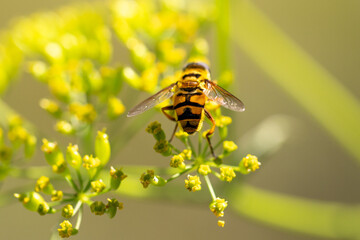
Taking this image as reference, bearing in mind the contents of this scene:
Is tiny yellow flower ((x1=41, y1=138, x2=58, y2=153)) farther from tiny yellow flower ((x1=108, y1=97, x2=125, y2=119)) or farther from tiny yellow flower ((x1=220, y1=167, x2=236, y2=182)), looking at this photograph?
tiny yellow flower ((x1=220, y1=167, x2=236, y2=182))

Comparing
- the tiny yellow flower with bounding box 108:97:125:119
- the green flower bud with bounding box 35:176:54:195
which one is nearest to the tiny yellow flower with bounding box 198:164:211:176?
the green flower bud with bounding box 35:176:54:195

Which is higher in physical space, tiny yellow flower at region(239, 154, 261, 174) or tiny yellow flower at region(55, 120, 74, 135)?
Answer: tiny yellow flower at region(55, 120, 74, 135)

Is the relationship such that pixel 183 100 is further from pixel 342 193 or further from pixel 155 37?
pixel 342 193

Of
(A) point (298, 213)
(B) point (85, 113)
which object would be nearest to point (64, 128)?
(B) point (85, 113)

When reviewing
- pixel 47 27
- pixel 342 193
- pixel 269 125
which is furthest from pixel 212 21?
pixel 342 193

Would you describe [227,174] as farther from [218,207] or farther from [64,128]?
[64,128]

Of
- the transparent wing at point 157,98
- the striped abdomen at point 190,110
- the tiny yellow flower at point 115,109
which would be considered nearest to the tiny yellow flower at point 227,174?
the striped abdomen at point 190,110
